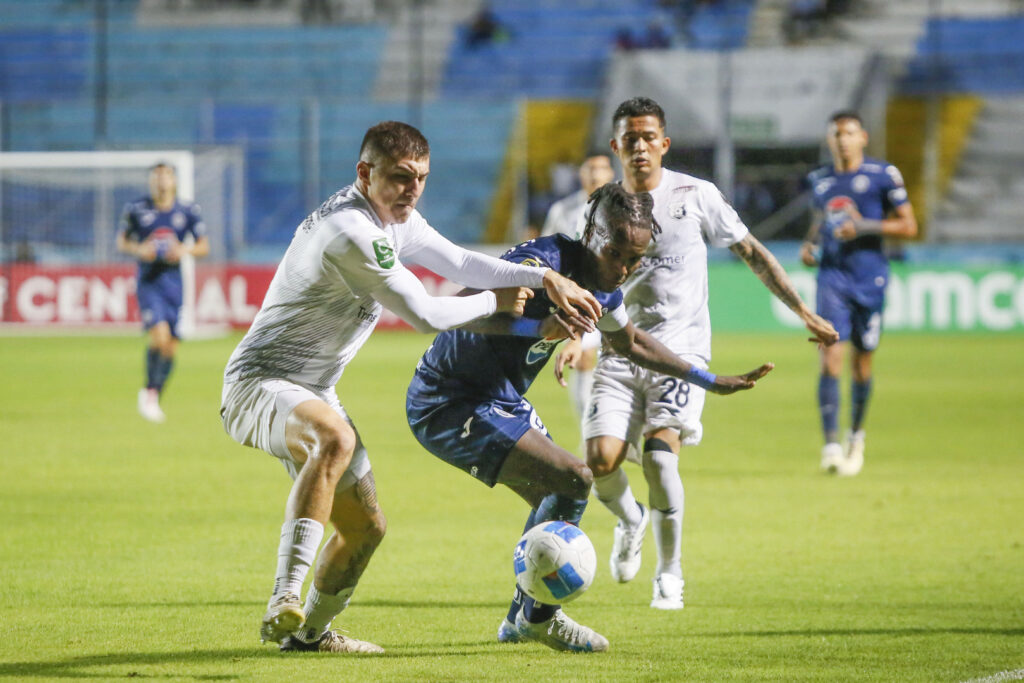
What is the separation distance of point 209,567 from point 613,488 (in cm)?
210

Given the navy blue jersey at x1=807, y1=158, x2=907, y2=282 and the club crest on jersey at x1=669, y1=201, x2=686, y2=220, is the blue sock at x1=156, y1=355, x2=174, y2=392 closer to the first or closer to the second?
the navy blue jersey at x1=807, y1=158, x2=907, y2=282

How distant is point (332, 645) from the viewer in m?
5.72

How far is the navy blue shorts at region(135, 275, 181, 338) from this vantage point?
1538 cm

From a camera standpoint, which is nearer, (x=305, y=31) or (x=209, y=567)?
(x=209, y=567)

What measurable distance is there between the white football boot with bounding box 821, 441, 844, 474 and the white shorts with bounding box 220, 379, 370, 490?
620cm

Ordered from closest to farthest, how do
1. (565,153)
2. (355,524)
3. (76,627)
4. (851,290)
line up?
(355,524) < (76,627) < (851,290) < (565,153)

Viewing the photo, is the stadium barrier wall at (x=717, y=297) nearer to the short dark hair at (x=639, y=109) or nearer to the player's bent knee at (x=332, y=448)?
the short dark hair at (x=639, y=109)

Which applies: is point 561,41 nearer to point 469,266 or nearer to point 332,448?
point 469,266

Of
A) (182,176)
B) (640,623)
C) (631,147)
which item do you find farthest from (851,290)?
(182,176)

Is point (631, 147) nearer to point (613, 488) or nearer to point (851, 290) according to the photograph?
point (613, 488)

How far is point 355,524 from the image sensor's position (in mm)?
5660

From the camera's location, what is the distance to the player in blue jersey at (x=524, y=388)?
551 centimetres

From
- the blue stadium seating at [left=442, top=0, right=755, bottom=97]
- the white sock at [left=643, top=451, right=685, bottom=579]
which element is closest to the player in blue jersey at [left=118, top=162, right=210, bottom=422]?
the white sock at [left=643, top=451, right=685, bottom=579]

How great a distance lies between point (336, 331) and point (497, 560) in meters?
2.66
